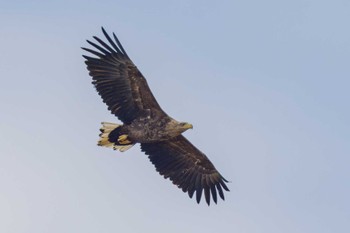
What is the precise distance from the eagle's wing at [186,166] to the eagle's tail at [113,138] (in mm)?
1349

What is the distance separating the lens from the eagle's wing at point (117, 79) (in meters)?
26.0

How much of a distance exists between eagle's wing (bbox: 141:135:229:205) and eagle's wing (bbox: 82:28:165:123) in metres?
1.41

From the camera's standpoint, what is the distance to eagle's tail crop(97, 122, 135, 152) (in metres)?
25.6

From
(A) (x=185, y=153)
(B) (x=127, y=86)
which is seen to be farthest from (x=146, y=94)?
(A) (x=185, y=153)

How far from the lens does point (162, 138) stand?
25.8 meters

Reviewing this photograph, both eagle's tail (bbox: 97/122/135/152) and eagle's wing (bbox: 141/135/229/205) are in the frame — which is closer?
eagle's tail (bbox: 97/122/135/152)

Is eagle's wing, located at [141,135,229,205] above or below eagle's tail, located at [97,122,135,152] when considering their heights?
above

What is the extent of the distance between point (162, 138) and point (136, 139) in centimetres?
67

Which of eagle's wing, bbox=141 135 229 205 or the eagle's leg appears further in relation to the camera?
eagle's wing, bbox=141 135 229 205

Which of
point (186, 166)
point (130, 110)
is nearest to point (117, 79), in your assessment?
point (130, 110)

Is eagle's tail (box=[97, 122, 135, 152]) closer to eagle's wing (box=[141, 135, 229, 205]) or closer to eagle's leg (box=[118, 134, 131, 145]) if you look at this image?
eagle's leg (box=[118, 134, 131, 145])

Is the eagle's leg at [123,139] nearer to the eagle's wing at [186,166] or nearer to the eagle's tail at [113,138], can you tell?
the eagle's tail at [113,138]

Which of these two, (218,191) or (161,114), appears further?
(218,191)

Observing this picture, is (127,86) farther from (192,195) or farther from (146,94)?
(192,195)
